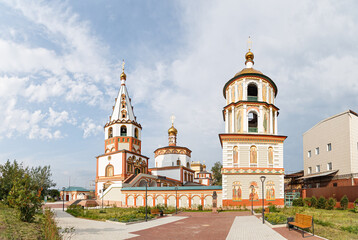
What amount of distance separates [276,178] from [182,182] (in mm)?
25049

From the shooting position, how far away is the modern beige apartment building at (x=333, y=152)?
2942 centimetres

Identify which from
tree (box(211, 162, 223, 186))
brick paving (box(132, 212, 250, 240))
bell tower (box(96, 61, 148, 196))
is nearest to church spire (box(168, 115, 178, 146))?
bell tower (box(96, 61, 148, 196))

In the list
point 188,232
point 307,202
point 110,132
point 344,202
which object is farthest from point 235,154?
point 110,132

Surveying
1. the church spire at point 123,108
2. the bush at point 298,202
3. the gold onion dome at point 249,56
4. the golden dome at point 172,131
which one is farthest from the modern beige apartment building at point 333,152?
the church spire at point 123,108

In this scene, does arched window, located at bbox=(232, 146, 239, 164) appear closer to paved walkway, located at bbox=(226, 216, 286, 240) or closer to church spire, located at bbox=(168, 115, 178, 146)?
paved walkway, located at bbox=(226, 216, 286, 240)

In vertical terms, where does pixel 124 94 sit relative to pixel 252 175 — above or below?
above

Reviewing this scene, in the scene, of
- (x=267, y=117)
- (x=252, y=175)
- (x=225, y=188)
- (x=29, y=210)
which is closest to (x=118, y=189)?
(x=225, y=188)

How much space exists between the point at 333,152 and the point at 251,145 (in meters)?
12.5

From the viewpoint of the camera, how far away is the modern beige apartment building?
96.5ft

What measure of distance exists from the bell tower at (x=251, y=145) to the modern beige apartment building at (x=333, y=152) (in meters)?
8.56

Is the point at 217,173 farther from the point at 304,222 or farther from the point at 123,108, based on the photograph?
the point at 304,222

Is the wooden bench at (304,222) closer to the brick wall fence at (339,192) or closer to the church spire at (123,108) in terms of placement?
the brick wall fence at (339,192)

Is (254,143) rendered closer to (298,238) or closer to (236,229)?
(236,229)

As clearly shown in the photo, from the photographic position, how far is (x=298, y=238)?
1138 centimetres
